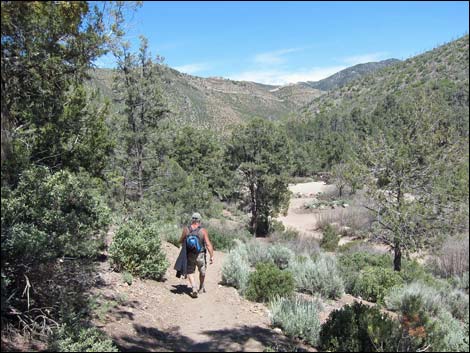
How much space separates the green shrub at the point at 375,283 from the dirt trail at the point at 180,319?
3383 mm

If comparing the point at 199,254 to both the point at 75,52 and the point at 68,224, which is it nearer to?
the point at 68,224

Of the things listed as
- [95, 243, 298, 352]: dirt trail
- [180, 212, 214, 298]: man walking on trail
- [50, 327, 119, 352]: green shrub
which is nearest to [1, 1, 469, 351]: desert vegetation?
[50, 327, 119, 352]: green shrub

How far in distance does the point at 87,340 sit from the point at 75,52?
3486 millimetres

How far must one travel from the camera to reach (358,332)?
5.14 m

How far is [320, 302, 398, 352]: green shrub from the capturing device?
4.83 meters

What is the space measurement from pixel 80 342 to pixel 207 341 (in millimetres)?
1883

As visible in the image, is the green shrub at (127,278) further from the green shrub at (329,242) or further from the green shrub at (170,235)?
the green shrub at (329,242)

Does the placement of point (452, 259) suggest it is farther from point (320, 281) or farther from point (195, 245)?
point (195, 245)

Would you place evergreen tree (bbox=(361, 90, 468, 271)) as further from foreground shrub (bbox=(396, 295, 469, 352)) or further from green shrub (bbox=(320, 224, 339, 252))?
green shrub (bbox=(320, 224, 339, 252))

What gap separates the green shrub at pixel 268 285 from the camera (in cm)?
790

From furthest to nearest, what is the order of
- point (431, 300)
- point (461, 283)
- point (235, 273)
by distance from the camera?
point (461, 283)
point (235, 273)
point (431, 300)

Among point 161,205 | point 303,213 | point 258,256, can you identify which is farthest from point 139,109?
point 303,213

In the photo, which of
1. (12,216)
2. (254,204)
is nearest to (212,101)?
(254,204)

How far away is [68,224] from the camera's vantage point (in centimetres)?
543
